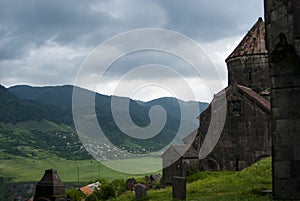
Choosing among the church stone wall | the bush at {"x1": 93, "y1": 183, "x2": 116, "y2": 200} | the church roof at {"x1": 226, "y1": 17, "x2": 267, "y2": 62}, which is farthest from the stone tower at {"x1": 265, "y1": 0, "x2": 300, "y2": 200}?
the bush at {"x1": 93, "y1": 183, "x2": 116, "y2": 200}

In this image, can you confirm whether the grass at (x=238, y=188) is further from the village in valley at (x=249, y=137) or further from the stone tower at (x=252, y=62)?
the stone tower at (x=252, y=62)

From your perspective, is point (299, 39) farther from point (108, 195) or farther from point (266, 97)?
point (108, 195)

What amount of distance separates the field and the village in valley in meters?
83.0

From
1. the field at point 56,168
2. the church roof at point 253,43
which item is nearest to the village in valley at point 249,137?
the church roof at point 253,43

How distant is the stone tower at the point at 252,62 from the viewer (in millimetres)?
32656

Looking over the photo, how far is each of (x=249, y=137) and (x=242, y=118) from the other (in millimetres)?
1431

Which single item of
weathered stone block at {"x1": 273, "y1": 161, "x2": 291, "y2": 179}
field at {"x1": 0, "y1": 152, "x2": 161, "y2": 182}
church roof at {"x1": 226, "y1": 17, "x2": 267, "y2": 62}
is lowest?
field at {"x1": 0, "y1": 152, "x2": 161, "y2": 182}

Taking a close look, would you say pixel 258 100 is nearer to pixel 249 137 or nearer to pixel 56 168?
pixel 249 137

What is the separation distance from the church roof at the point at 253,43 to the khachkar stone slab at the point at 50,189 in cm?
2362

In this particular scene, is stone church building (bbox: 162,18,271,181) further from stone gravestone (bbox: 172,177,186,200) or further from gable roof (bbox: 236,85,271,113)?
stone gravestone (bbox: 172,177,186,200)

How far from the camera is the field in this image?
13012 centimetres

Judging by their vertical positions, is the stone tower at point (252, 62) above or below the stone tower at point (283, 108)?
above

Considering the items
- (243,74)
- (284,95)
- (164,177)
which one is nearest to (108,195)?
(164,177)

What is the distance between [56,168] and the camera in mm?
150250
